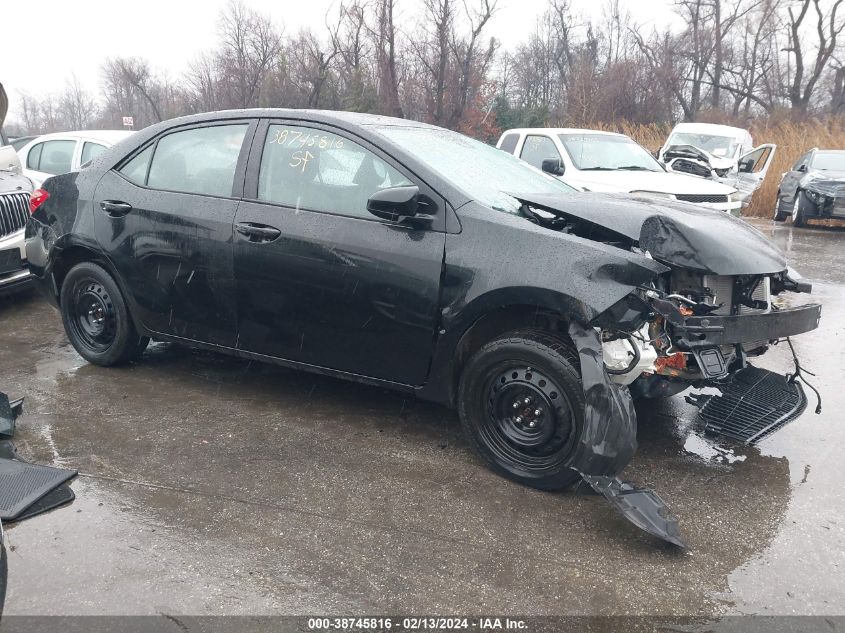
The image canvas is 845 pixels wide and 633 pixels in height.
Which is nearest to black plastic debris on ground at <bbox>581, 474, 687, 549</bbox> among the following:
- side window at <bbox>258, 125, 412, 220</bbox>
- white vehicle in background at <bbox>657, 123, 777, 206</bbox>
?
side window at <bbox>258, 125, 412, 220</bbox>

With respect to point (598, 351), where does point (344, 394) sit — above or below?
below

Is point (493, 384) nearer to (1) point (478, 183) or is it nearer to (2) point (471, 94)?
(1) point (478, 183)

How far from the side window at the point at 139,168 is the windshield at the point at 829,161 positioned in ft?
45.1

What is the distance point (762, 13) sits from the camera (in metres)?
39.4

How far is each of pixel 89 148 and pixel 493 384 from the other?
7593mm

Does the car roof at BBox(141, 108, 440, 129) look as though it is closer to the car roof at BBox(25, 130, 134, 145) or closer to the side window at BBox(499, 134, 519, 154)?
the car roof at BBox(25, 130, 134, 145)

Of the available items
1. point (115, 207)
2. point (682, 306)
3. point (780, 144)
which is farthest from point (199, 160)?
point (780, 144)

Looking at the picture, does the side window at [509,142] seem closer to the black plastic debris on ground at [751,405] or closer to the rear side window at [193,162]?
the rear side window at [193,162]

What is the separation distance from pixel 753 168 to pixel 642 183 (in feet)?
25.7

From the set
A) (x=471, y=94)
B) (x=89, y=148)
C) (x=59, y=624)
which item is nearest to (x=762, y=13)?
(x=471, y=94)

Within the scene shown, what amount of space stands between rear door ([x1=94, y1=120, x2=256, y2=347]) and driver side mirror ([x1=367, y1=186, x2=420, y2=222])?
1.00 m

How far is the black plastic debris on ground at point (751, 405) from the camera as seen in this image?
144 inches

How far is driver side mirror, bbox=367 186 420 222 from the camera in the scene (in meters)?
3.44

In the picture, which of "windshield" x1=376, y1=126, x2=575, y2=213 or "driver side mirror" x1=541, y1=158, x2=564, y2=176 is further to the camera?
"driver side mirror" x1=541, y1=158, x2=564, y2=176
